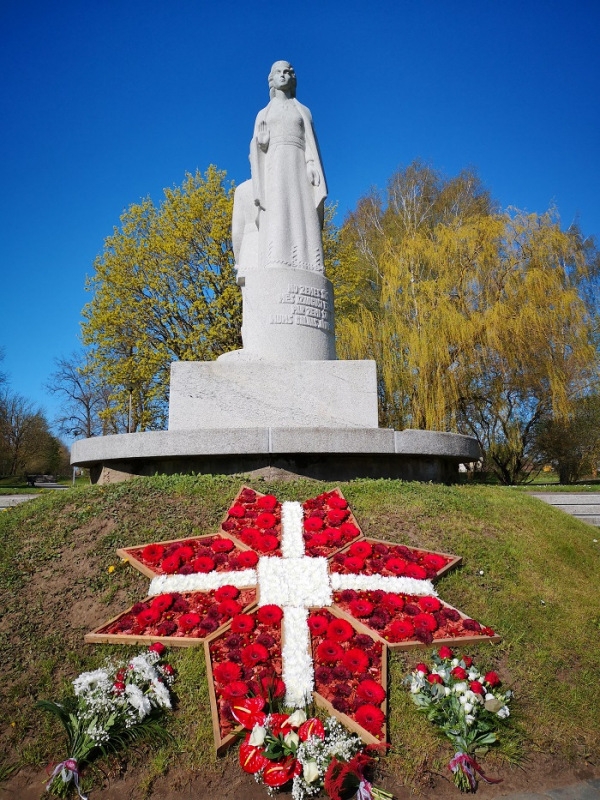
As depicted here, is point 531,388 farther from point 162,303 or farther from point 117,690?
point 117,690

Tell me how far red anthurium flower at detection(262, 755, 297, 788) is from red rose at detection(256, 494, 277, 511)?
2277 millimetres

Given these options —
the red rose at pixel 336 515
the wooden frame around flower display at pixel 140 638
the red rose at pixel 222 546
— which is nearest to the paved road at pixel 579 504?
the red rose at pixel 336 515

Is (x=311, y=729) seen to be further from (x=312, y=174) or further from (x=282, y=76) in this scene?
(x=282, y=76)

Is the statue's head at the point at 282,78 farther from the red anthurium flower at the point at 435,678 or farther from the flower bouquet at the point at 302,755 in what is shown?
the flower bouquet at the point at 302,755

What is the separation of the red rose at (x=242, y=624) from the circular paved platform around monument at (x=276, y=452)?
2.49m

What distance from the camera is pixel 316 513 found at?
15.3 ft

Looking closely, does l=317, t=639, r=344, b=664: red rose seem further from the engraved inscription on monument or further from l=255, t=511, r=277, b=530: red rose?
the engraved inscription on monument

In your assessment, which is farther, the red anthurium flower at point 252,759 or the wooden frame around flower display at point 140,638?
the wooden frame around flower display at point 140,638

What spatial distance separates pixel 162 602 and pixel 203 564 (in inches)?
18.2

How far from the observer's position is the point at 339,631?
3336 mm

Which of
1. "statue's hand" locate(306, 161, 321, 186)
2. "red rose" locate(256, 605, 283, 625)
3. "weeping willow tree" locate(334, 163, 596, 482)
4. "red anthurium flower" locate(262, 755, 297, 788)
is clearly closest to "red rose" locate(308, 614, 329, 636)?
"red rose" locate(256, 605, 283, 625)

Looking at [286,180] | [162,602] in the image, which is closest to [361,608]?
[162,602]

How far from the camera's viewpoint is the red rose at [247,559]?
392 cm

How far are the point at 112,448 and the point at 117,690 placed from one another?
371 centimetres
